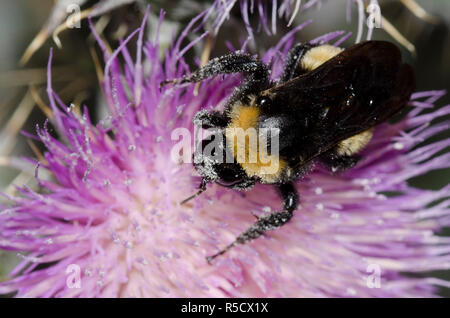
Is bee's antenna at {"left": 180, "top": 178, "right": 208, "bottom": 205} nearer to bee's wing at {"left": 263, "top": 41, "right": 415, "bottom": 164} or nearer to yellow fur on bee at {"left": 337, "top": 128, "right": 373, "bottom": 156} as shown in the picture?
bee's wing at {"left": 263, "top": 41, "right": 415, "bottom": 164}

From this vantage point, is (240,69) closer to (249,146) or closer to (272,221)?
(249,146)

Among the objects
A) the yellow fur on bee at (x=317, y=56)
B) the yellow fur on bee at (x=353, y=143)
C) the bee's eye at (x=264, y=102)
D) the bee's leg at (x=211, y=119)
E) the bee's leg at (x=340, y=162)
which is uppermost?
the yellow fur on bee at (x=317, y=56)

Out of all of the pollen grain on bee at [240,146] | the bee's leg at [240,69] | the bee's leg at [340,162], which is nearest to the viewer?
the pollen grain on bee at [240,146]

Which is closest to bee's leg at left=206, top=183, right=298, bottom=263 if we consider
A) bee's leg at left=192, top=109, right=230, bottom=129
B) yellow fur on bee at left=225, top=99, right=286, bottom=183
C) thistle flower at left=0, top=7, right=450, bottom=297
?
thistle flower at left=0, top=7, right=450, bottom=297

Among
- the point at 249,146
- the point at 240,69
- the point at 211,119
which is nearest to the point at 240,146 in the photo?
the point at 249,146

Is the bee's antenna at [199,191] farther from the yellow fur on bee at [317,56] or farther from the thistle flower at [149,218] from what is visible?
the yellow fur on bee at [317,56]

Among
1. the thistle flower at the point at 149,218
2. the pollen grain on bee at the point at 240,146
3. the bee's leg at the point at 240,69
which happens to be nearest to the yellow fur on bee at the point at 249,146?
the pollen grain on bee at the point at 240,146

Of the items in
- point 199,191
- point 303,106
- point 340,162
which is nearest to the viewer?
point 303,106
